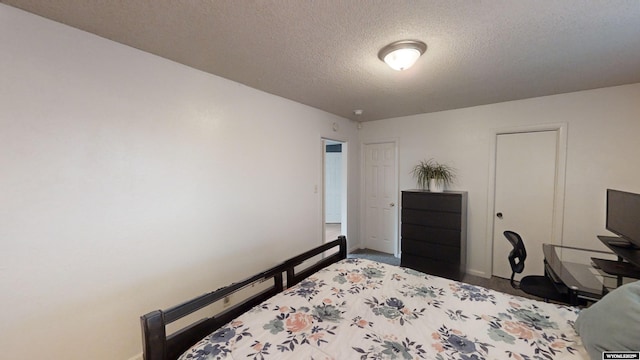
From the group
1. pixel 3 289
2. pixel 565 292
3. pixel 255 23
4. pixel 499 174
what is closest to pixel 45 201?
pixel 3 289

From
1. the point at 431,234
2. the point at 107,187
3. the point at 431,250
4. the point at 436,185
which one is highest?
the point at 107,187

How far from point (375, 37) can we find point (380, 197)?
2.97 m

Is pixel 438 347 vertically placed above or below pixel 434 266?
above

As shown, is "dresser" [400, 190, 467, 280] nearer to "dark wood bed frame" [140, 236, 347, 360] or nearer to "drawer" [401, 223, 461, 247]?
"drawer" [401, 223, 461, 247]

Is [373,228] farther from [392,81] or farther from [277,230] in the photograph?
[392,81]

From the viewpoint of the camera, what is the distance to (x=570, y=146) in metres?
2.71

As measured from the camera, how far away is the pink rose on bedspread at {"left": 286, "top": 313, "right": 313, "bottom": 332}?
1.26 m

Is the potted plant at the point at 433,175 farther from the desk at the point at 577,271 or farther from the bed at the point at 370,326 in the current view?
the bed at the point at 370,326

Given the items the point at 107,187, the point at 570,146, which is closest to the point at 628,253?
the point at 570,146

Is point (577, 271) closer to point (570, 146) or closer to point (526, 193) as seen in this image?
point (526, 193)

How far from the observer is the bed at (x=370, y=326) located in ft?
3.56

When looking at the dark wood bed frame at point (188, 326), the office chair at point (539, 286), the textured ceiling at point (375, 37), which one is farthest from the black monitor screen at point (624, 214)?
the dark wood bed frame at point (188, 326)

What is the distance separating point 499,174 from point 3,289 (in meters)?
4.49

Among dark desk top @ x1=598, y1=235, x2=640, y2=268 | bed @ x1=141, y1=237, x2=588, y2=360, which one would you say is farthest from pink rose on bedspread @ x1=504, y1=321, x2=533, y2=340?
dark desk top @ x1=598, y1=235, x2=640, y2=268
